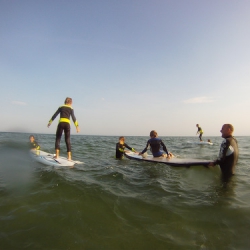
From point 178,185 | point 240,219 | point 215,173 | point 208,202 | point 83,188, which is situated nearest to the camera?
point 240,219

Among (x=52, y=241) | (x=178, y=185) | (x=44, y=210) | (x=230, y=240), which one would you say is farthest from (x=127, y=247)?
(x=178, y=185)

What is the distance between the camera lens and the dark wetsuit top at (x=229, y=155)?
534 centimetres

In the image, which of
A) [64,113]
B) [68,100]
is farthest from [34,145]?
[68,100]

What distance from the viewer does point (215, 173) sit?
7141mm

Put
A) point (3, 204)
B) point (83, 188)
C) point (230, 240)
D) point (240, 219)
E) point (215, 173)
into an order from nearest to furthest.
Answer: point (230, 240) < point (240, 219) < point (3, 204) < point (83, 188) < point (215, 173)

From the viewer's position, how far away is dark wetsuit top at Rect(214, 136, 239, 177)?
17.5 ft

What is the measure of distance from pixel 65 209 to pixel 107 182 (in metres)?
2.10

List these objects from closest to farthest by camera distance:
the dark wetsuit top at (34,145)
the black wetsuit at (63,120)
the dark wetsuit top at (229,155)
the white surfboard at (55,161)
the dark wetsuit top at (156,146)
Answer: the dark wetsuit top at (229,155)
the black wetsuit at (63,120)
the white surfboard at (55,161)
the dark wetsuit top at (156,146)
the dark wetsuit top at (34,145)

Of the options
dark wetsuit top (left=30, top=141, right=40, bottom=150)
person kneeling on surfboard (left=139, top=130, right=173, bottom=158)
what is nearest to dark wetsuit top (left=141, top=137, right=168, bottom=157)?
person kneeling on surfboard (left=139, top=130, right=173, bottom=158)

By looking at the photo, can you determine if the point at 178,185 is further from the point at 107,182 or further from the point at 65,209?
the point at 65,209

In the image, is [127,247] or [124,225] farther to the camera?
[124,225]

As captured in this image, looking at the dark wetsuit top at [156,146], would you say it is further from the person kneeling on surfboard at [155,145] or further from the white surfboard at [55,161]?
the white surfboard at [55,161]

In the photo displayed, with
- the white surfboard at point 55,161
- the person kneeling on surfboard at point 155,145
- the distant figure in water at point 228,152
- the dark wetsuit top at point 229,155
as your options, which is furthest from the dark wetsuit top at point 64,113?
the dark wetsuit top at point 229,155

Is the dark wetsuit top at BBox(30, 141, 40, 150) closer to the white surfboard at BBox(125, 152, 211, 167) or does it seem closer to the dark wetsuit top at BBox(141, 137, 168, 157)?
the white surfboard at BBox(125, 152, 211, 167)
